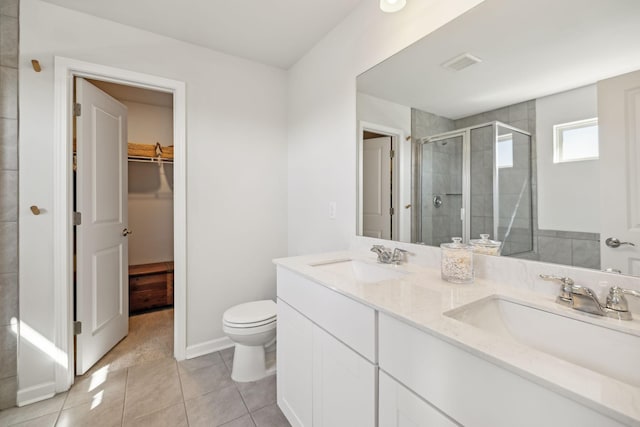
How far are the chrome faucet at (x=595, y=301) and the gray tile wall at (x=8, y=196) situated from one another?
8.88 ft

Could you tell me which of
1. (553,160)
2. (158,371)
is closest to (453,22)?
(553,160)

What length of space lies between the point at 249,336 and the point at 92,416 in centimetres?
92

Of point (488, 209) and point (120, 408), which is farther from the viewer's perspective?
point (120, 408)

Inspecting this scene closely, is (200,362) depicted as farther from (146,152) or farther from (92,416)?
(146,152)

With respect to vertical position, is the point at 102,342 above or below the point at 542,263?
below

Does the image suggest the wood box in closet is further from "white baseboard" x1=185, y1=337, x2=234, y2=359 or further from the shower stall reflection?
the shower stall reflection

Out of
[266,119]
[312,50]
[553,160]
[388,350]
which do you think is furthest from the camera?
[266,119]

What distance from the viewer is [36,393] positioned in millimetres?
1637

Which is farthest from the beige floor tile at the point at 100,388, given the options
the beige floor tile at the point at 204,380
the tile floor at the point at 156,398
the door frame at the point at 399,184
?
the door frame at the point at 399,184

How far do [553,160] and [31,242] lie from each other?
8.93 feet

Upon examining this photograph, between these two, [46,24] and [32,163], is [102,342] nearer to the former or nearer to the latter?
[32,163]

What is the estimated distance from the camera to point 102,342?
206 centimetres

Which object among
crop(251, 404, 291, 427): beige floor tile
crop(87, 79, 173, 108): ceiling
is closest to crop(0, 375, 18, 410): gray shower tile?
crop(251, 404, 291, 427): beige floor tile

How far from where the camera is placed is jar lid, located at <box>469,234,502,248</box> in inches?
43.8
